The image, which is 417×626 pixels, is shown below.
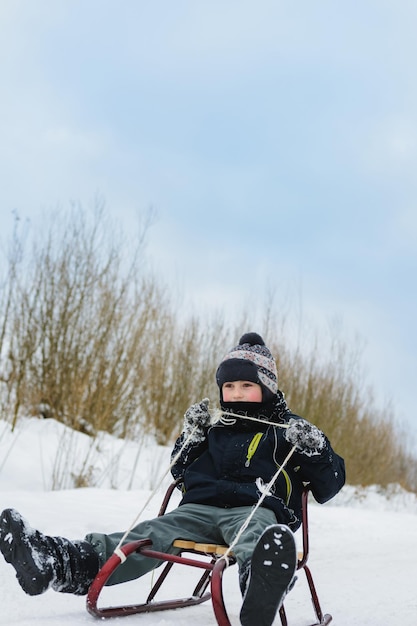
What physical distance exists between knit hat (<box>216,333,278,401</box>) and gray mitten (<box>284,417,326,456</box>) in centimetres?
41

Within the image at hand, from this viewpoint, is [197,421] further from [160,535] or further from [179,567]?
[179,567]

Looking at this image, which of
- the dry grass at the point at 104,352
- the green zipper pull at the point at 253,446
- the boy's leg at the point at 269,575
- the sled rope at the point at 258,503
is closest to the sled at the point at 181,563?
the sled rope at the point at 258,503

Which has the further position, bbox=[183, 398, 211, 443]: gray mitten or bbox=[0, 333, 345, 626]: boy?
bbox=[183, 398, 211, 443]: gray mitten

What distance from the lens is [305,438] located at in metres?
3.02

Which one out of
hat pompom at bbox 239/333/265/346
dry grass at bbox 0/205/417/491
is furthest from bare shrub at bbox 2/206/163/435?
hat pompom at bbox 239/333/265/346

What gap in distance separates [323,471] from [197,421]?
647 mm

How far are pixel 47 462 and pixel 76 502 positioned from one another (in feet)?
8.80

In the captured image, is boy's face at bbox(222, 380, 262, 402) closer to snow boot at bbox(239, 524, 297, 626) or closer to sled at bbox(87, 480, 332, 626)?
sled at bbox(87, 480, 332, 626)

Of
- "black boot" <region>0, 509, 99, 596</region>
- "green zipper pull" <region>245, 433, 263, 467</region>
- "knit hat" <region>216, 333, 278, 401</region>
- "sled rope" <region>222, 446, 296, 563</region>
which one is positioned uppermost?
"knit hat" <region>216, 333, 278, 401</region>

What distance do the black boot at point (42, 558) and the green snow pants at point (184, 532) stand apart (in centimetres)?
9

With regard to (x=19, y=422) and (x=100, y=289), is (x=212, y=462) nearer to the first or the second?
(x=19, y=422)

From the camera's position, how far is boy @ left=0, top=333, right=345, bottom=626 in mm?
2342

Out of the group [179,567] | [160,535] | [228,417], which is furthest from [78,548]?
[179,567]

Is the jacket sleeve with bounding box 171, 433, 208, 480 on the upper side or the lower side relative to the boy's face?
lower
